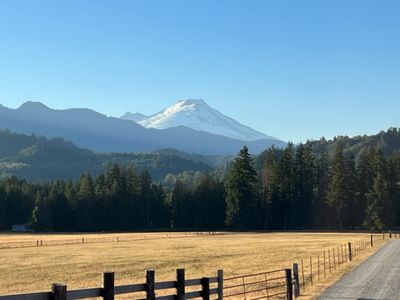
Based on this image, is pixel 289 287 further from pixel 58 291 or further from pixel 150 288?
pixel 58 291

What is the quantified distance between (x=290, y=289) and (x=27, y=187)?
16280 cm

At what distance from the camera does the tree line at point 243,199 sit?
427 feet

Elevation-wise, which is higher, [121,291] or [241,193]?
[241,193]

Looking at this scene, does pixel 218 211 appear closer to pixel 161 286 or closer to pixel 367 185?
pixel 367 185

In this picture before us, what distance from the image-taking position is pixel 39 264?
46.9m

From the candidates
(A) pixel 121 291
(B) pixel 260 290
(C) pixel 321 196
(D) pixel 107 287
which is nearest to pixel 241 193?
(C) pixel 321 196

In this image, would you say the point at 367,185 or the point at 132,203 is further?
the point at 132,203

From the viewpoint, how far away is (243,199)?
12962 centimetres

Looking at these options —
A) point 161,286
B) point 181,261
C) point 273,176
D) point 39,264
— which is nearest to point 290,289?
point 161,286

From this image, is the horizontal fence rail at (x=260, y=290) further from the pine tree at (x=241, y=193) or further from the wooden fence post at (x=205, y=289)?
the pine tree at (x=241, y=193)

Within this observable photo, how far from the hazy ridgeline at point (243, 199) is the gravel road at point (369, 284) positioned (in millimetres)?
89835

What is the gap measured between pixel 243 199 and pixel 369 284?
103m

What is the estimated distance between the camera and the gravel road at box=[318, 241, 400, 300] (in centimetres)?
2270

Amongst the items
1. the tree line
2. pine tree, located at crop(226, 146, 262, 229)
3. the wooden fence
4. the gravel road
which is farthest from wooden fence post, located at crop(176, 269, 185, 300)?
pine tree, located at crop(226, 146, 262, 229)
